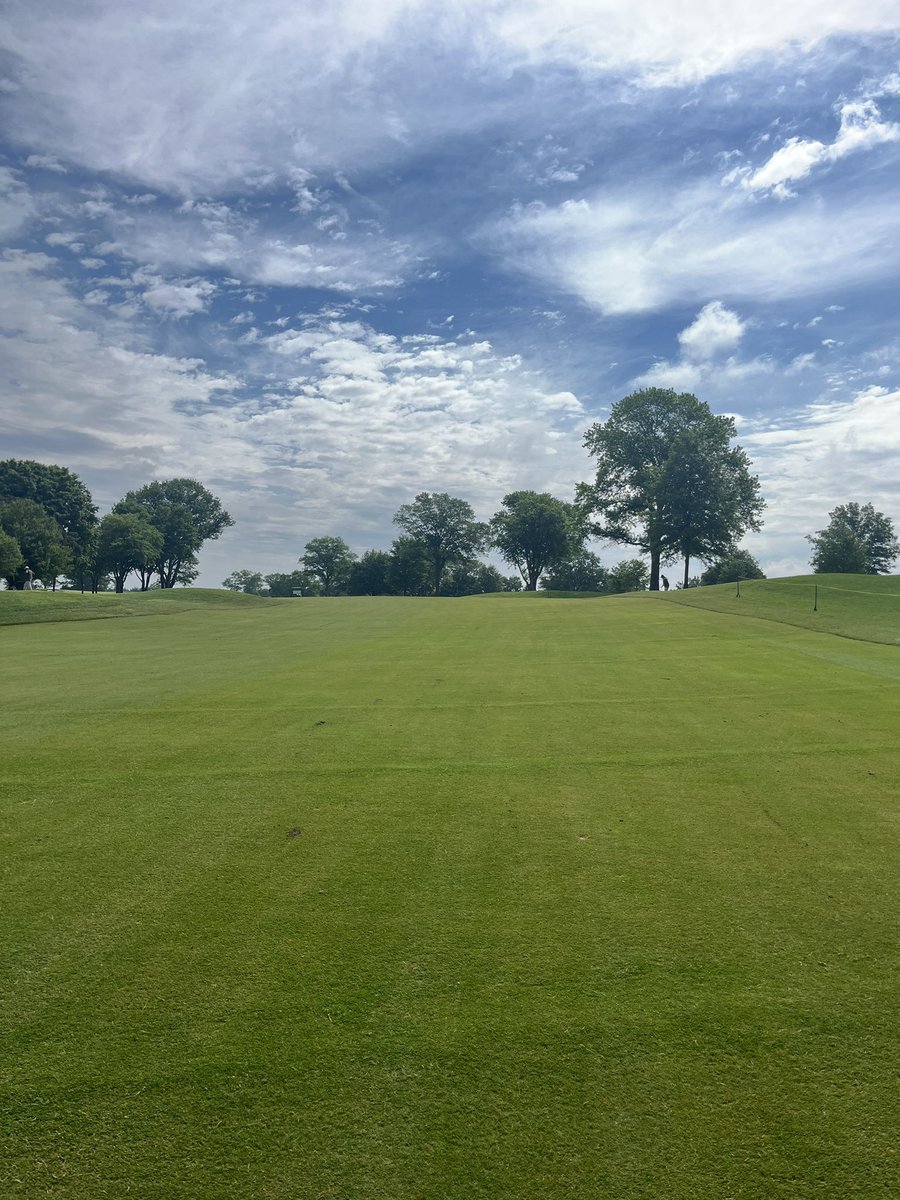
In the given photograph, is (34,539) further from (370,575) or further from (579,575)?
(579,575)

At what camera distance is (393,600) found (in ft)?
136

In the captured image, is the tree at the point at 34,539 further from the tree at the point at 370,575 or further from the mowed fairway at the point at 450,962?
the mowed fairway at the point at 450,962

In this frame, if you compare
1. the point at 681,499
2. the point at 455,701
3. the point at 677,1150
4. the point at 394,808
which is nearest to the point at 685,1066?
the point at 677,1150

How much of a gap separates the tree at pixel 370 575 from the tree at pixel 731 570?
152 feet

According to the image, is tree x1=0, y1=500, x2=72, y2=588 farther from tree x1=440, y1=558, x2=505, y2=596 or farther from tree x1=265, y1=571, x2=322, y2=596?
tree x1=440, y1=558, x2=505, y2=596

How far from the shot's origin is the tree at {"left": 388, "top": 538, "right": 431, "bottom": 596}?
92.2 metres

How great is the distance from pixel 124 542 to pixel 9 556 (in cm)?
1821

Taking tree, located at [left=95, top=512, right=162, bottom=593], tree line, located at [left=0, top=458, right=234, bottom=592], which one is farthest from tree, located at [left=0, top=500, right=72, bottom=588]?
tree, located at [left=95, top=512, right=162, bottom=593]

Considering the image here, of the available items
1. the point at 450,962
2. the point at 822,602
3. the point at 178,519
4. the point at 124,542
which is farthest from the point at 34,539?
the point at 450,962

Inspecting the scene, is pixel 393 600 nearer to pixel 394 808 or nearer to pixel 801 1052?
pixel 394 808

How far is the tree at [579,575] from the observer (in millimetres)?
92875

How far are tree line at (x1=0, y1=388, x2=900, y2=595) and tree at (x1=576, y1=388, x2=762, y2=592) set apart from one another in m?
0.10

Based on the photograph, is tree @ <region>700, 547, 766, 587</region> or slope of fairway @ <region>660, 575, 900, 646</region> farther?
tree @ <region>700, 547, 766, 587</region>

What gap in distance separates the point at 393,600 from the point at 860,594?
25.4 m
